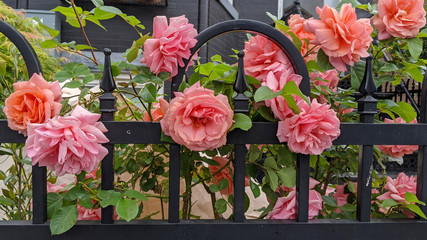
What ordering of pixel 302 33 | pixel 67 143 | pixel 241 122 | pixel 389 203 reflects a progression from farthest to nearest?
pixel 302 33 → pixel 389 203 → pixel 241 122 → pixel 67 143

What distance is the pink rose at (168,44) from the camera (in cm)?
82

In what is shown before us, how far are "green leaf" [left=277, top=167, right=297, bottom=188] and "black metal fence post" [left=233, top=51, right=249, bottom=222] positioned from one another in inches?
3.7

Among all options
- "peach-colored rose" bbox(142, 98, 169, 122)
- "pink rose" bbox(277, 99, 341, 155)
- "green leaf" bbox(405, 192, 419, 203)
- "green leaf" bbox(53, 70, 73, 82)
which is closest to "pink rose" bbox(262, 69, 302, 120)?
"pink rose" bbox(277, 99, 341, 155)

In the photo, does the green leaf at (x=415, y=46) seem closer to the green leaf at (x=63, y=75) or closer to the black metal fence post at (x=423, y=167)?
the black metal fence post at (x=423, y=167)

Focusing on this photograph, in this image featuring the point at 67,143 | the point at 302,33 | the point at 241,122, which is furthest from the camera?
the point at 302,33

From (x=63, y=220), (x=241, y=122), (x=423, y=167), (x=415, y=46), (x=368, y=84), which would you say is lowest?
(x=63, y=220)

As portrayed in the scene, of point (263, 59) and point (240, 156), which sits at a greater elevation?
point (263, 59)

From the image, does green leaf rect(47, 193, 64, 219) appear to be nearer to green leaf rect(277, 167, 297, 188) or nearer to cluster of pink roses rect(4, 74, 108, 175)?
cluster of pink roses rect(4, 74, 108, 175)

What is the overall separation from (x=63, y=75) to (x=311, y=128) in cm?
60

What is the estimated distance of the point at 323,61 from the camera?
0.91 metres

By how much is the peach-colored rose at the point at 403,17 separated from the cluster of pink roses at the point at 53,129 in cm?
75

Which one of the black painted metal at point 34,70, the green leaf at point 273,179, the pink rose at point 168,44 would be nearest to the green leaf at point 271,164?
the green leaf at point 273,179

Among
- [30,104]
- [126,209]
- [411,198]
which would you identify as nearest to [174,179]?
[126,209]

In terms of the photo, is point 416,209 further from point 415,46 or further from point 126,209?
point 126,209
